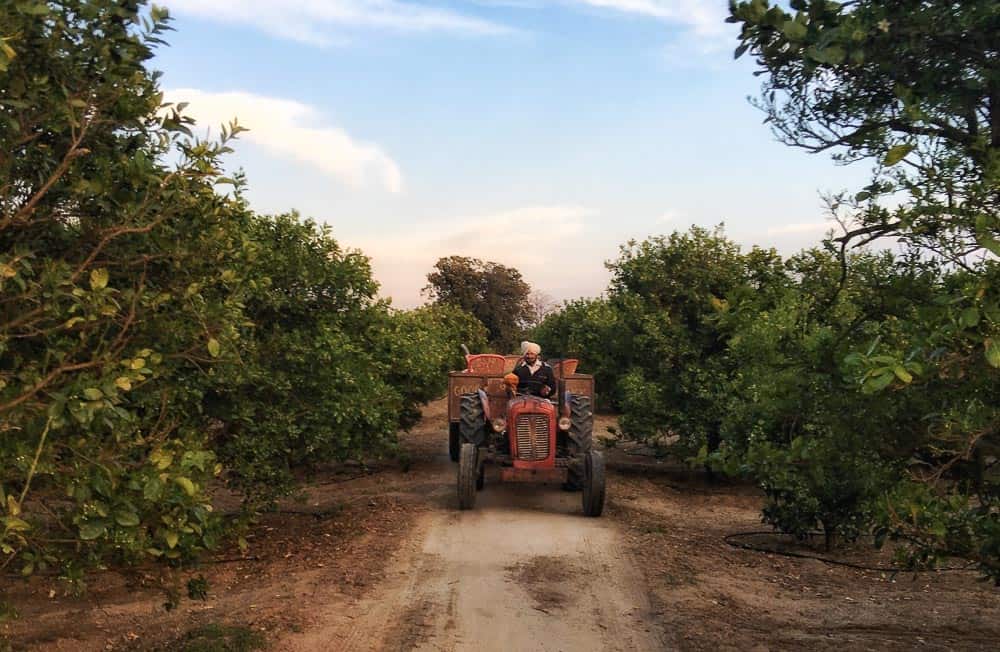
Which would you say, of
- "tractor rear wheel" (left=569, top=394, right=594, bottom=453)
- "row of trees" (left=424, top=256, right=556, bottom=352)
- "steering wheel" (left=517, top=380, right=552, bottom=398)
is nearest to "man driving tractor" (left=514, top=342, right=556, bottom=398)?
"steering wheel" (left=517, top=380, right=552, bottom=398)

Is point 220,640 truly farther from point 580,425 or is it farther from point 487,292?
point 487,292

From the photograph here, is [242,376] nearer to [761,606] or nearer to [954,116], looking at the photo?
[761,606]

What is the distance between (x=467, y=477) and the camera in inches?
443

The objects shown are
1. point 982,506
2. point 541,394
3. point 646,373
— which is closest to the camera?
point 982,506

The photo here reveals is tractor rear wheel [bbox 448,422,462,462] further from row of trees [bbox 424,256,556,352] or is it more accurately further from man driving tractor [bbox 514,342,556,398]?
row of trees [bbox 424,256,556,352]

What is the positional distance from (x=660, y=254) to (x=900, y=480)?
12012 mm

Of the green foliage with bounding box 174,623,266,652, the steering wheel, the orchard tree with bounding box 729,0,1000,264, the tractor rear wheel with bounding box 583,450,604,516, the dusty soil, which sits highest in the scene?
the orchard tree with bounding box 729,0,1000,264

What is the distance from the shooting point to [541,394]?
12047 mm

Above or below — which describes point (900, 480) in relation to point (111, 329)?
below

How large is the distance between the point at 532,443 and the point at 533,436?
0.32ft

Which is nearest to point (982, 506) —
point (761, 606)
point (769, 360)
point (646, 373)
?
point (769, 360)

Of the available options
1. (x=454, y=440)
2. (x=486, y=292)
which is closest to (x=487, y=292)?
(x=486, y=292)

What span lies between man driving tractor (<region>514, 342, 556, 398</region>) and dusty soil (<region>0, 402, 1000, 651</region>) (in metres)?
1.69

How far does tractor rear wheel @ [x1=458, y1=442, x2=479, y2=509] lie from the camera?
11.3 metres
